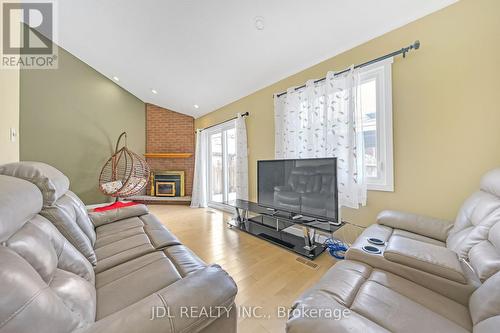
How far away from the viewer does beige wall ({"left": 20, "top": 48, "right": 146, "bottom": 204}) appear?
3.39 meters

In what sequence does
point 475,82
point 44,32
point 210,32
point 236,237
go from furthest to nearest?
point 44,32 → point 236,237 → point 210,32 → point 475,82

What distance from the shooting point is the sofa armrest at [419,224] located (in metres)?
1.50

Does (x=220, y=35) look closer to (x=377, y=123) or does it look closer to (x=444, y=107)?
(x=377, y=123)

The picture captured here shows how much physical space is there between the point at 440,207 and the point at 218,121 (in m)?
3.91

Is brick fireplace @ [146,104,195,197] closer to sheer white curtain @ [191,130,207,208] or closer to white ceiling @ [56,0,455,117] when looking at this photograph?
sheer white curtain @ [191,130,207,208]

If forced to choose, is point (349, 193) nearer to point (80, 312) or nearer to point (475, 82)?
point (475, 82)

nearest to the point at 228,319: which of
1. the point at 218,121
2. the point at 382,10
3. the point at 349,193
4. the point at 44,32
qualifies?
the point at 349,193

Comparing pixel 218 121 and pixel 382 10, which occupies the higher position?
pixel 382 10

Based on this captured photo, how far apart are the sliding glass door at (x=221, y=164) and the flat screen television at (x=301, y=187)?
154cm

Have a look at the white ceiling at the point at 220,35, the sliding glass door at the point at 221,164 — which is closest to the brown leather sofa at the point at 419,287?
the white ceiling at the point at 220,35

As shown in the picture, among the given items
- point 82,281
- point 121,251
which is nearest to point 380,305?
point 82,281

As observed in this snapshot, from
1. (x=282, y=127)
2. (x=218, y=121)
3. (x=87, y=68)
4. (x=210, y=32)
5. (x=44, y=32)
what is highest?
(x=44, y=32)

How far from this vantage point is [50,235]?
0.88m

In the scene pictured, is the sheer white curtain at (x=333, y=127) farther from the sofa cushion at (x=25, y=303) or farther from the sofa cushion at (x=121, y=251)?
the sofa cushion at (x=25, y=303)
